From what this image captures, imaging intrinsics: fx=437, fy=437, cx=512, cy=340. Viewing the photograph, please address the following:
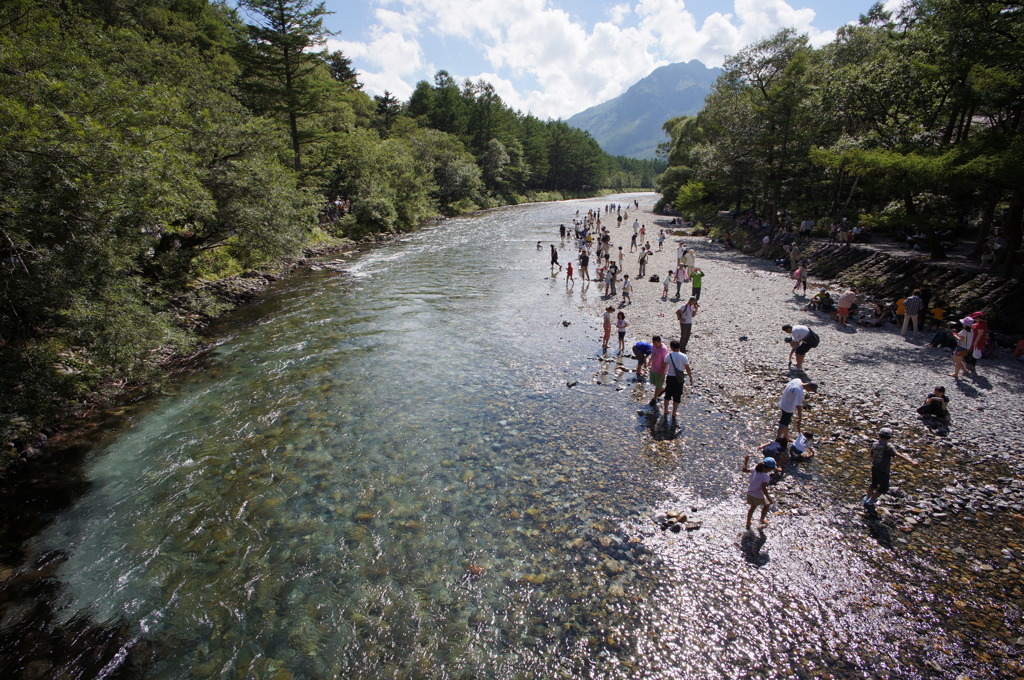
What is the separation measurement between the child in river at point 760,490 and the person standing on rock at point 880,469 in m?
2.02

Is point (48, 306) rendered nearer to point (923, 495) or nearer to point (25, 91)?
point (25, 91)

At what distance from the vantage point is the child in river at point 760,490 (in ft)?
26.8

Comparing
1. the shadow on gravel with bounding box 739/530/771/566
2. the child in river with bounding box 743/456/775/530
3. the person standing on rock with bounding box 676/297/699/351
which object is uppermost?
the person standing on rock with bounding box 676/297/699/351

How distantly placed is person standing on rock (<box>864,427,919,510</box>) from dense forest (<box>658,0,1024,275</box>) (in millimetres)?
12614

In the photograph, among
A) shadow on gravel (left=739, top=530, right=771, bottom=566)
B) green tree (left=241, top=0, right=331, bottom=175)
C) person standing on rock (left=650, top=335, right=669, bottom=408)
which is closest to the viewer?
shadow on gravel (left=739, top=530, right=771, bottom=566)

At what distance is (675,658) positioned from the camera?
6.30 meters

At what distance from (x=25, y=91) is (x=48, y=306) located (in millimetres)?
5214

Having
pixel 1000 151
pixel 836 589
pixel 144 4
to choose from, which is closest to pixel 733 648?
pixel 836 589

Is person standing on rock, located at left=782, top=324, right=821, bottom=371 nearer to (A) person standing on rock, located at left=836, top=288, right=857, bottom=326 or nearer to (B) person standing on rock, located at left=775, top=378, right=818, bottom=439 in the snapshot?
(B) person standing on rock, located at left=775, top=378, right=818, bottom=439

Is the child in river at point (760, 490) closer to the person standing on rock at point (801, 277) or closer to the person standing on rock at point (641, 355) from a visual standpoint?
the person standing on rock at point (641, 355)

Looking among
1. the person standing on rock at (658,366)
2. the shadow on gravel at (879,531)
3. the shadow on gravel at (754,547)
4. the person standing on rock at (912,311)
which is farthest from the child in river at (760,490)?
the person standing on rock at (912,311)

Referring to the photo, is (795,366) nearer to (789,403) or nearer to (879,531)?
(789,403)

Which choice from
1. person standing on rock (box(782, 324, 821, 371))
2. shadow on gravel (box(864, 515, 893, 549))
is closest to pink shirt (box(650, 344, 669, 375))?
person standing on rock (box(782, 324, 821, 371))

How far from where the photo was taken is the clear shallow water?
641 centimetres
